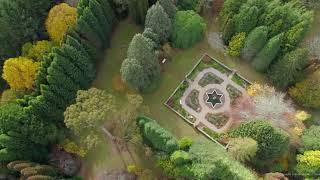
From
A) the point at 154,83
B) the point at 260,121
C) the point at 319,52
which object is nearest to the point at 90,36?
the point at 154,83

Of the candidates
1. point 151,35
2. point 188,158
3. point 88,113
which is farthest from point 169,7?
point 188,158

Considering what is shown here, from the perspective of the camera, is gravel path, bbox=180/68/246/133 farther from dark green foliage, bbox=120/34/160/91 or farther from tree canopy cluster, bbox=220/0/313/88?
dark green foliage, bbox=120/34/160/91

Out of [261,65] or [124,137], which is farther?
[261,65]

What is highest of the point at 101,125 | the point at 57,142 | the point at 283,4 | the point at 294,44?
the point at 283,4

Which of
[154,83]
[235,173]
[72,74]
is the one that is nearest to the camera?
[235,173]

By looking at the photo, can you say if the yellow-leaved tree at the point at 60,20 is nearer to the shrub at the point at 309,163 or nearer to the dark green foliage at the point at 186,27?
the dark green foliage at the point at 186,27

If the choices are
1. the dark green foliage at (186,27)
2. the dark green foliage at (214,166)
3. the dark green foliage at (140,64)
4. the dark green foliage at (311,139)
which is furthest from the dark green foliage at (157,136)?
the dark green foliage at (311,139)

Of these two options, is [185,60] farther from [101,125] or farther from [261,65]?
[101,125]

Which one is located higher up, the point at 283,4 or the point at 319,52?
the point at 283,4

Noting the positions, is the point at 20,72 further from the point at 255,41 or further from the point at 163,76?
the point at 255,41
